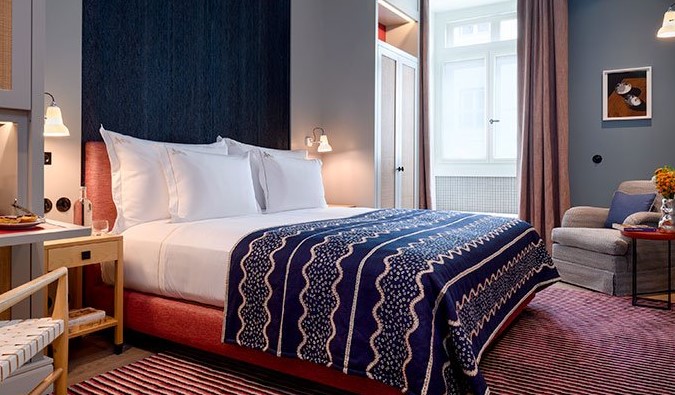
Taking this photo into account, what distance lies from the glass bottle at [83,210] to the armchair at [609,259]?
3377 millimetres

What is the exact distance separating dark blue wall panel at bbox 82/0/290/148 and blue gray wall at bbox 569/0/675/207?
2.80 m

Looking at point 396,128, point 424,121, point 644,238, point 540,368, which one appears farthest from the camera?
point 424,121

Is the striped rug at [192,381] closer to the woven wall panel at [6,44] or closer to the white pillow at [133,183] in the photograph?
the white pillow at [133,183]

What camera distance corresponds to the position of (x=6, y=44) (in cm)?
183

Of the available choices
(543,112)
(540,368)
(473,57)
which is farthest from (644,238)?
(473,57)

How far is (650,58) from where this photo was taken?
4570mm

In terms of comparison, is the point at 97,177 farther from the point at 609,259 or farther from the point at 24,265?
the point at 609,259

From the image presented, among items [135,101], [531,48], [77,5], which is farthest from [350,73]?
[77,5]

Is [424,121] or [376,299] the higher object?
[424,121]

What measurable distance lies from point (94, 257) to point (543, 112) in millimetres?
4178

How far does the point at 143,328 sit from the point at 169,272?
0.36 meters

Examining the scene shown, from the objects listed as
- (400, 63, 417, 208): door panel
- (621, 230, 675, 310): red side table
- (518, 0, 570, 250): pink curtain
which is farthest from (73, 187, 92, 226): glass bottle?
(518, 0, 570, 250): pink curtain

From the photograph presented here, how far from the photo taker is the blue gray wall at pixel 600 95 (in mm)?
4527

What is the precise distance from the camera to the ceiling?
18.4 ft
